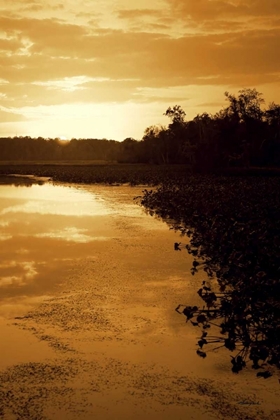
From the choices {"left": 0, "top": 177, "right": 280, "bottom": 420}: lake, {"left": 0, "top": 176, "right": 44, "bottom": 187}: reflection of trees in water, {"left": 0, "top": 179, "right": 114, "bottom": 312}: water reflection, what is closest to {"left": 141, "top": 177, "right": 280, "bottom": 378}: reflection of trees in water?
{"left": 0, "top": 177, "right": 280, "bottom": 420}: lake

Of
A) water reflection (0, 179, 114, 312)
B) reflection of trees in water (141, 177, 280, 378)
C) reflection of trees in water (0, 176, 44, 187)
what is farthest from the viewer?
reflection of trees in water (0, 176, 44, 187)

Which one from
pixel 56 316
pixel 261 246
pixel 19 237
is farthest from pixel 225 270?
pixel 19 237

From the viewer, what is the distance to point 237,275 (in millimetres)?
11242

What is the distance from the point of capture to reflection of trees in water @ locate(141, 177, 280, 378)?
7.42 meters

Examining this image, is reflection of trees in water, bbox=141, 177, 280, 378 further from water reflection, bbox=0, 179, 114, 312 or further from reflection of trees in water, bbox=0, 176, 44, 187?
reflection of trees in water, bbox=0, 176, 44, 187

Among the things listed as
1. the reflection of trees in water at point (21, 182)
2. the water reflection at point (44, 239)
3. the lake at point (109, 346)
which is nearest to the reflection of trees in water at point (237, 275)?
the lake at point (109, 346)

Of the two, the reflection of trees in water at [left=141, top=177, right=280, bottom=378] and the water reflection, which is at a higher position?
the reflection of trees in water at [left=141, top=177, right=280, bottom=378]

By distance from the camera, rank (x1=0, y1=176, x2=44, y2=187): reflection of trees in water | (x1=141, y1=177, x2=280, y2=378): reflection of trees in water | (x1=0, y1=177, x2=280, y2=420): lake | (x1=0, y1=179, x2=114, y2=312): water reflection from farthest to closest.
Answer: (x1=0, y1=176, x2=44, y2=187): reflection of trees in water < (x1=0, y1=179, x2=114, y2=312): water reflection < (x1=141, y1=177, x2=280, y2=378): reflection of trees in water < (x1=0, y1=177, x2=280, y2=420): lake

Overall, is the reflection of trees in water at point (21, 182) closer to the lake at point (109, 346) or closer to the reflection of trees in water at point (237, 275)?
the reflection of trees in water at point (237, 275)

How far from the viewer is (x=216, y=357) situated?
7.93 meters

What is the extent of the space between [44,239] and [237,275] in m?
9.43

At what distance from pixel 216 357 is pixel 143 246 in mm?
9508

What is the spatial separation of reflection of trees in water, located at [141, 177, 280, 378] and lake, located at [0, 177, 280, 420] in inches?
13.1

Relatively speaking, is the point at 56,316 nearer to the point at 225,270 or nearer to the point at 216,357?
the point at 216,357
